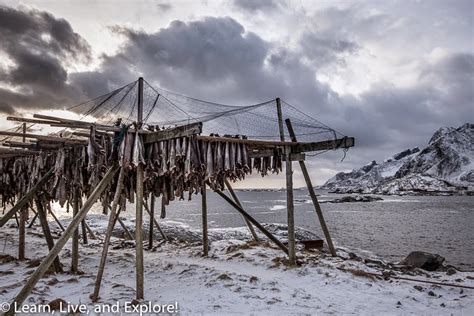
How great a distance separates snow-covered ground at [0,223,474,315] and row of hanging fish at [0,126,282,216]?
263 cm

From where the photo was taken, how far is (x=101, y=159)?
8156 millimetres

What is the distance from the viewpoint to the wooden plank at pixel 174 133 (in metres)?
6.96

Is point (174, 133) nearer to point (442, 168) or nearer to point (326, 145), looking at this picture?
point (326, 145)

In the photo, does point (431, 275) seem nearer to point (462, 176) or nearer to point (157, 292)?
point (157, 292)

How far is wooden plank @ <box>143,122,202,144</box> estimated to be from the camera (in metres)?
6.96

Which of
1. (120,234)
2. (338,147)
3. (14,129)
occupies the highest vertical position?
(14,129)

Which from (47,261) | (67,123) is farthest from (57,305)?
(67,123)

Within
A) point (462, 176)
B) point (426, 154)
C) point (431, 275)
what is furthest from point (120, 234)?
point (426, 154)

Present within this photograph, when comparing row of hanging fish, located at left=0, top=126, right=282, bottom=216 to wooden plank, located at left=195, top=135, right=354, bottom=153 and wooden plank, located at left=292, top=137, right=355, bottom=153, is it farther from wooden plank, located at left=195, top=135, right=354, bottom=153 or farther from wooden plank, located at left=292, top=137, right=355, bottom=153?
wooden plank, located at left=292, top=137, right=355, bottom=153

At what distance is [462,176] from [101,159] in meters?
177

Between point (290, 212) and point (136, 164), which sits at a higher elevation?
point (136, 164)

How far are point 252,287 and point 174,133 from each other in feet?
15.7

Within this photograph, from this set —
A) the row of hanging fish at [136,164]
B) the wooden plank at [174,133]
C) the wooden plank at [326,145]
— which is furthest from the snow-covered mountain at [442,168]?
the wooden plank at [174,133]

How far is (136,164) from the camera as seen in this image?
756 centimetres
